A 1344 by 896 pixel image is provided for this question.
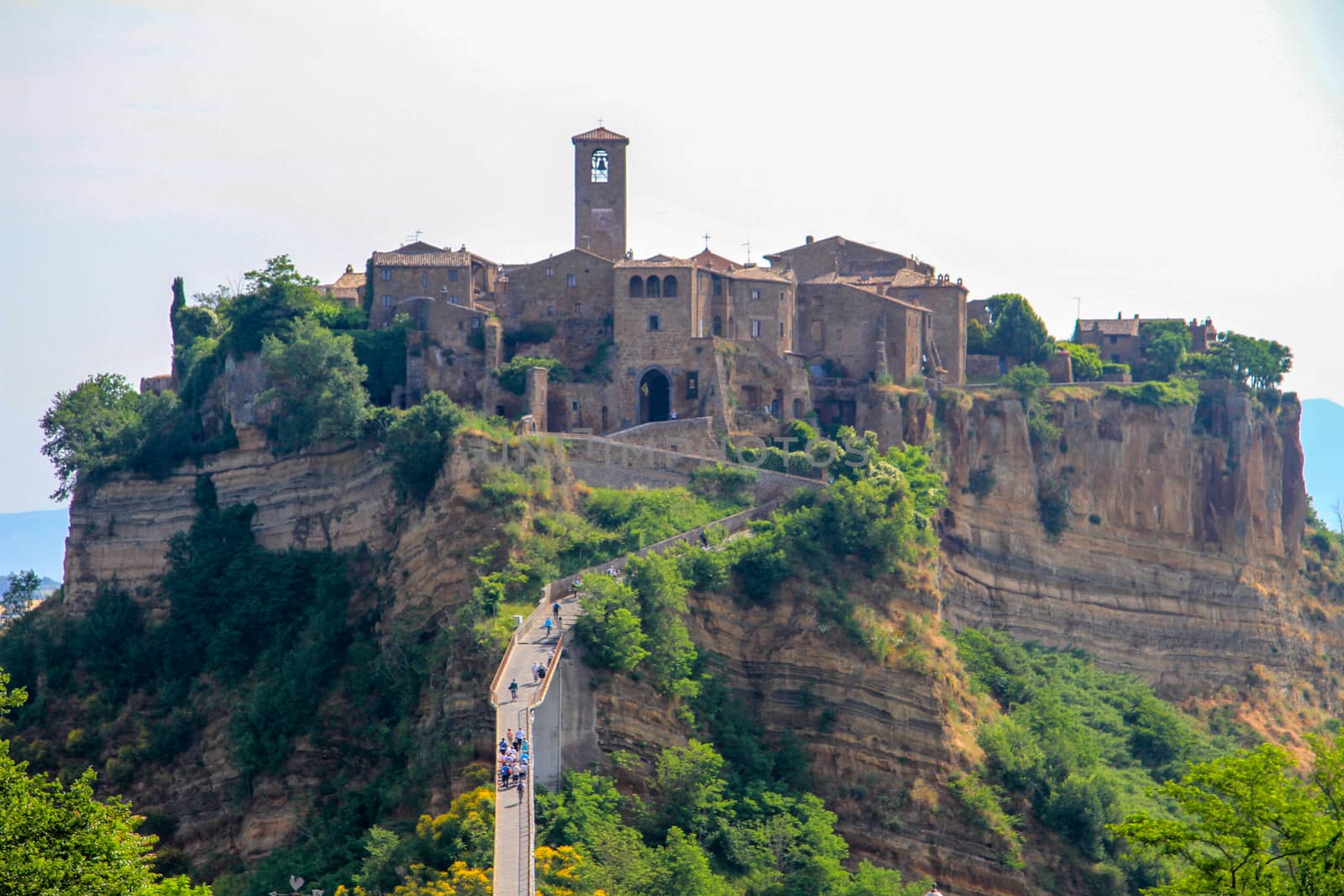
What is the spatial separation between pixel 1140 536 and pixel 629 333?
1118 inches

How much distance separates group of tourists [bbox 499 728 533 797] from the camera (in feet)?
158

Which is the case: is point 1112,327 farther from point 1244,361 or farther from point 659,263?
point 659,263

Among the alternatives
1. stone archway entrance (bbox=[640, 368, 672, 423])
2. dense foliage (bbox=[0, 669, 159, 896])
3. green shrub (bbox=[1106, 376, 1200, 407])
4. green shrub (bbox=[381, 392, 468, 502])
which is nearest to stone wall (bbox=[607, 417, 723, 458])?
stone archway entrance (bbox=[640, 368, 672, 423])

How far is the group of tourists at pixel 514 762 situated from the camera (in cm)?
4809

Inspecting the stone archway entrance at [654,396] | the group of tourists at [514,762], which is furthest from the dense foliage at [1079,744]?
the group of tourists at [514,762]

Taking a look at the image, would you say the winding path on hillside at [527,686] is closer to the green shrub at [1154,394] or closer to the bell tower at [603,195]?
the bell tower at [603,195]

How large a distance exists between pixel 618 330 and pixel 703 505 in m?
8.58

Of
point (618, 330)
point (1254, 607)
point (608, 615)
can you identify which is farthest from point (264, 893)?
point (1254, 607)

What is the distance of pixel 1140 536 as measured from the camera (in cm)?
8781

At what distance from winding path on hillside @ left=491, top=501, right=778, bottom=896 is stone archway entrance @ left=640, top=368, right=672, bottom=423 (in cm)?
647

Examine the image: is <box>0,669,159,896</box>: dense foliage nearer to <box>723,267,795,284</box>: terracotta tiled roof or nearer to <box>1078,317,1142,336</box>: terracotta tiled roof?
<box>723,267,795,284</box>: terracotta tiled roof

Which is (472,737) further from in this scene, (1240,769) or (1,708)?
(1240,769)

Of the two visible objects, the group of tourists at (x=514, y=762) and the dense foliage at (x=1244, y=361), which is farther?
the dense foliage at (x=1244, y=361)

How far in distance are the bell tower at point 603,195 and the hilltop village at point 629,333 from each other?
48 millimetres
